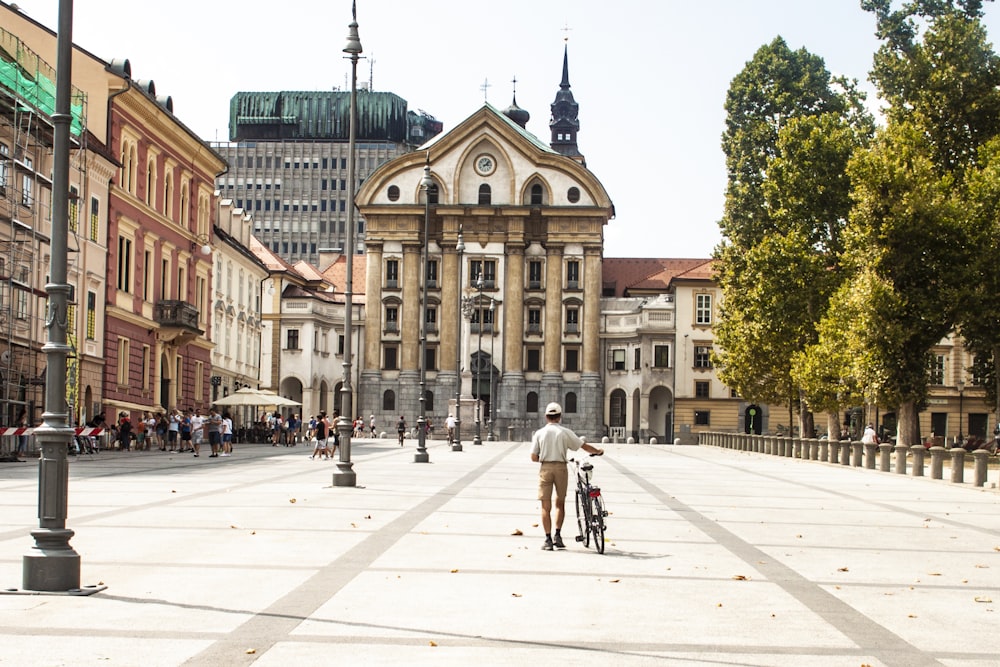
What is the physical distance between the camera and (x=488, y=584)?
12.0 m

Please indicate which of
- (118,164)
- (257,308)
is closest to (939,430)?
(257,308)

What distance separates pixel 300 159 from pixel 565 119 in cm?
3672

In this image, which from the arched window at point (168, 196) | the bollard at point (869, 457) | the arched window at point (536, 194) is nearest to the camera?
the bollard at point (869, 457)

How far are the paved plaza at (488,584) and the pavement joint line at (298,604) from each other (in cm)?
3

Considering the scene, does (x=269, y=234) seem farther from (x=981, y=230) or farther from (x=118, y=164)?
(x=981, y=230)

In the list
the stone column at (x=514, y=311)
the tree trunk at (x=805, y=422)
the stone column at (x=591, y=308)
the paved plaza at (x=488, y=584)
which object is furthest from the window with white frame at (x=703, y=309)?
the paved plaza at (x=488, y=584)

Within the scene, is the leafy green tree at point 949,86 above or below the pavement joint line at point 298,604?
above

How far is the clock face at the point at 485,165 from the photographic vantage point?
338 feet

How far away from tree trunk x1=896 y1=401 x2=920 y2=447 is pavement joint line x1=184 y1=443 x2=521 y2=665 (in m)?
30.7

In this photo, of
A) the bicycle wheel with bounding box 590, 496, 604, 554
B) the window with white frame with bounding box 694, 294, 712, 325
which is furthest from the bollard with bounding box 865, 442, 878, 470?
the window with white frame with bounding box 694, 294, 712, 325

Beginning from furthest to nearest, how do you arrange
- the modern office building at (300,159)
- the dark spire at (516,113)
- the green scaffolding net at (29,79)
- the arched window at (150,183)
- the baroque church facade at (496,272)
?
the modern office building at (300,159), the dark spire at (516,113), the baroque church facade at (496,272), the arched window at (150,183), the green scaffolding net at (29,79)

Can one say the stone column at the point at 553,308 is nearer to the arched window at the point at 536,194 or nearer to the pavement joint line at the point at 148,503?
the arched window at the point at 536,194

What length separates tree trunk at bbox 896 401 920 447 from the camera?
149 feet

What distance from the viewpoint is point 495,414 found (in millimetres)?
→ 101312
